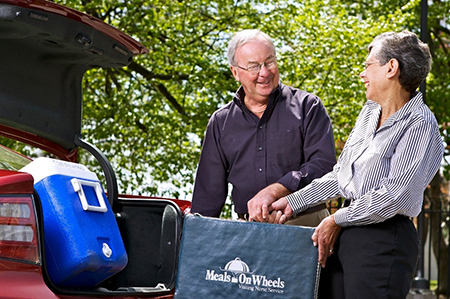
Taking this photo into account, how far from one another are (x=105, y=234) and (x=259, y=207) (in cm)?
73

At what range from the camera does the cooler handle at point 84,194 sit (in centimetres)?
320

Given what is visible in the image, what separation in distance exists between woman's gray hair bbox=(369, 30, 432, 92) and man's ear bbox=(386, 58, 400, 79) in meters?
0.01

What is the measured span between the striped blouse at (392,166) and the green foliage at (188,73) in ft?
27.2

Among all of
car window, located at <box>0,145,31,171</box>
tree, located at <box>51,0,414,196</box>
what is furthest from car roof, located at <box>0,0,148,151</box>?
tree, located at <box>51,0,414,196</box>

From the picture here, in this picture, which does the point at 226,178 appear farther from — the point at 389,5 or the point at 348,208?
the point at 389,5

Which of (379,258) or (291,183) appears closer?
(379,258)

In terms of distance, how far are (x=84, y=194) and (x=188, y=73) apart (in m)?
8.58

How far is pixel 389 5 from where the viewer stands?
14664 mm

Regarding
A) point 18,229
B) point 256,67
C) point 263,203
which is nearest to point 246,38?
point 256,67

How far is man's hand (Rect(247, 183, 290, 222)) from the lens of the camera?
3443 millimetres

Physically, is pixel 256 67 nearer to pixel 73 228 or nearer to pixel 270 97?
pixel 270 97

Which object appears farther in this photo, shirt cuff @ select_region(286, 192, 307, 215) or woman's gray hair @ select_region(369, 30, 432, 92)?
shirt cuff @ select_region(286, 192, 307, 215)

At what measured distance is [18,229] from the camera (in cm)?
266

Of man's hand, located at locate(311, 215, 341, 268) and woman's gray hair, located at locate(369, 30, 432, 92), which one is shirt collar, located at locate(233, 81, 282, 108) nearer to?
woman's gray hair, located at locate(369, 30, 432, 92)
